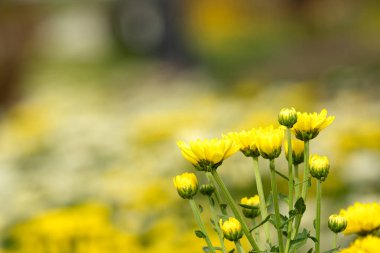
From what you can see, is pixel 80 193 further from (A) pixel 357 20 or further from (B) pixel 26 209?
(A) pixel 357 20

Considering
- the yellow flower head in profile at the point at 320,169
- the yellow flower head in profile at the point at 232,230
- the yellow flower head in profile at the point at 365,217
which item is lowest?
the yellow flower head in profile at the point at 232,230

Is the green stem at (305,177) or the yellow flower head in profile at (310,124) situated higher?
the yellow flower head in profile at (310,124)

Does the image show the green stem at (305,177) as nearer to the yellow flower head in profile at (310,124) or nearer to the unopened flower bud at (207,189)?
the yellow flower head in profile at (310,124)

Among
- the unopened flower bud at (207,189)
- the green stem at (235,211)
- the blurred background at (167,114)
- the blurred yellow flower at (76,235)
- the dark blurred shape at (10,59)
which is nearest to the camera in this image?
the green stem at (235,211)

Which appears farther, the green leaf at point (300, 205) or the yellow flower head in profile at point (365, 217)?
the yellow flower head in profile at point (365, 217)

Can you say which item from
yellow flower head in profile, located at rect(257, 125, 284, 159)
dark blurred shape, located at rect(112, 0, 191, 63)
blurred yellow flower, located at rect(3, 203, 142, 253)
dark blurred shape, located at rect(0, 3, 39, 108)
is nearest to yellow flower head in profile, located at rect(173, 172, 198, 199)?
yellow flower head in profile, located at rect(257, 125, 284, 159)

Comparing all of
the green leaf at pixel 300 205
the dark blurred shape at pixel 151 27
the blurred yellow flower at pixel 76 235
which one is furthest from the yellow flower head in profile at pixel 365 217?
the dark blurred shape at pixel 151 27
